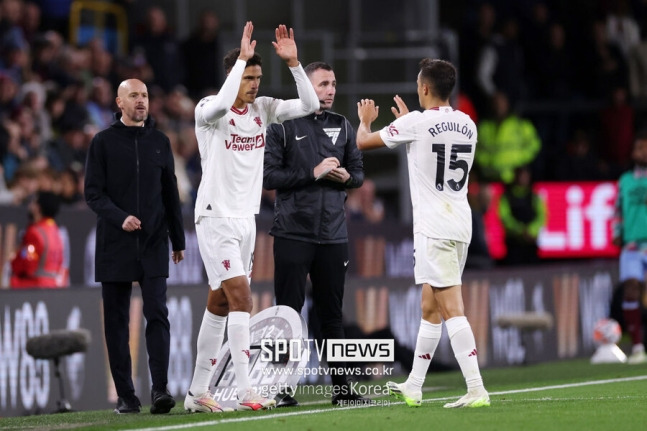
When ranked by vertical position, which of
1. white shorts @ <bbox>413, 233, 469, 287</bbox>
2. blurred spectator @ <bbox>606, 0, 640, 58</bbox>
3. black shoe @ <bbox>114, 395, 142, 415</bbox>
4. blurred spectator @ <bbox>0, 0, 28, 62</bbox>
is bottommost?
black shoe @ <bbox>114, 395, 142, 415</bbox>

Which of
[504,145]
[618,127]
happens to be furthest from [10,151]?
[618,127]

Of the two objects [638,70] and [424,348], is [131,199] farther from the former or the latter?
[638,70]

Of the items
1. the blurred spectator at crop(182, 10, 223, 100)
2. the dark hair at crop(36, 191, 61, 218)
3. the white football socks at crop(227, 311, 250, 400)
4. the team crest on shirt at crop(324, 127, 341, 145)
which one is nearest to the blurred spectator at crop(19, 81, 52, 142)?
the dark hair at crop(36, 191, 61, 218)

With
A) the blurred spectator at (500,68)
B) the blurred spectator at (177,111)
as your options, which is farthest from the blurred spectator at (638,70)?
the blurred spectator at (177,111)

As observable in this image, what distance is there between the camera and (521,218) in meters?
22.8

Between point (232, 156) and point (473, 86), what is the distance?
620 inches

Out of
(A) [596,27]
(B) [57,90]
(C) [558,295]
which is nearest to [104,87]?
(B) [57,90]

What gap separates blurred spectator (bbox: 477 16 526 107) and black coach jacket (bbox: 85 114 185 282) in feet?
46.8

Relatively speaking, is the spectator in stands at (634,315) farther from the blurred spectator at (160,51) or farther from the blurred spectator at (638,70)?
the blurred spectator at (638,70)

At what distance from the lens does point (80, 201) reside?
16438 millimetres

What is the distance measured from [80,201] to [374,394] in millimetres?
5459

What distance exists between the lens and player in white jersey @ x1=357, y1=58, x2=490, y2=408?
395 inches

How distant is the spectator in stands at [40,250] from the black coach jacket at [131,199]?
3.32m

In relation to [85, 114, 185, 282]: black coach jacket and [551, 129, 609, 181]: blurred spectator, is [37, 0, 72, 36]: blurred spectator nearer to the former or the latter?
[551, 129, 609, 181]: blurred spectator
